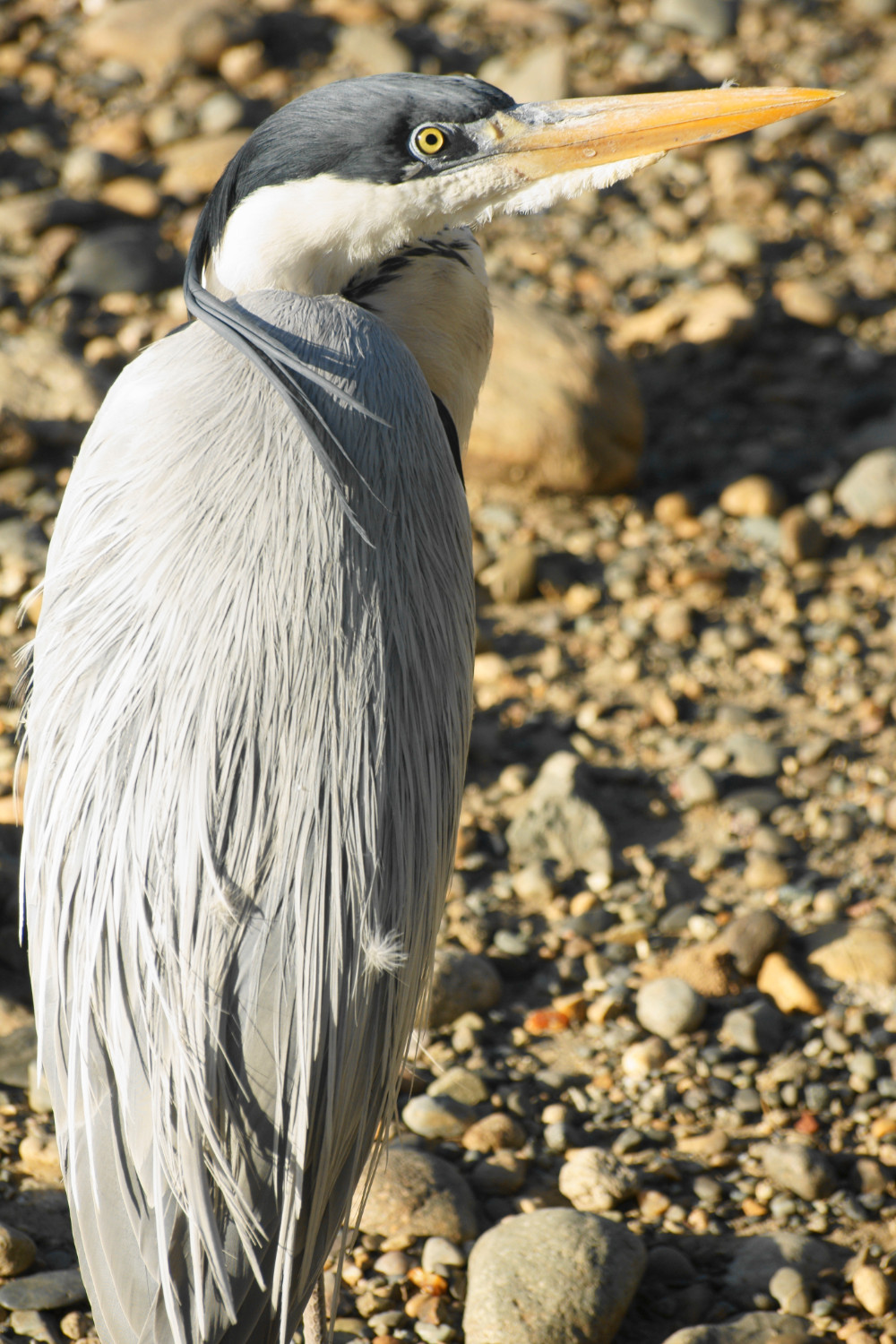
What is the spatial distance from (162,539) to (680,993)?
139cm

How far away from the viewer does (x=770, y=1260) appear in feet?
6.21

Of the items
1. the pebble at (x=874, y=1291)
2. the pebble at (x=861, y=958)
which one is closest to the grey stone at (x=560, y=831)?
the pebble at (x=861, y=958)

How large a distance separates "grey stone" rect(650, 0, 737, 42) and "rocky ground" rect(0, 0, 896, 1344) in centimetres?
2

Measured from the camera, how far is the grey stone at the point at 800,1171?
1992mm

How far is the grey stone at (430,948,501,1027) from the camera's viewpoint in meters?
2.28

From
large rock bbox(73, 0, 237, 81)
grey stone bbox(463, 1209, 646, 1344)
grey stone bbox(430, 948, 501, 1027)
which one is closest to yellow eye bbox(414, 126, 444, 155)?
grey stone bbox(430, 948, 501, 1027)

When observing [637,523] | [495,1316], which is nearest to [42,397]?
[637,523]

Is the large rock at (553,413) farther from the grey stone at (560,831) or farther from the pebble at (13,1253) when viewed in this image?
the pebble at (13,1253)

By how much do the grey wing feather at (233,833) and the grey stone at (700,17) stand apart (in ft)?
13.4

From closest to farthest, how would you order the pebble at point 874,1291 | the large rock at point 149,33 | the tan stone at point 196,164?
the pebble at point 874,1291 → the tan stone at point 196,164 → the large rock at point 149,33

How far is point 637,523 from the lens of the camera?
339 centimetres

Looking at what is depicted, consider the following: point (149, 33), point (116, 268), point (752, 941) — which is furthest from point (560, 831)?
point (149, 33)

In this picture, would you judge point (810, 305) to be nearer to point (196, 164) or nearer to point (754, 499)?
point (754, 499)

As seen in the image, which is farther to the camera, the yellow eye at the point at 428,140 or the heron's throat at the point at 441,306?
the heron's throat at the point at 441,306
